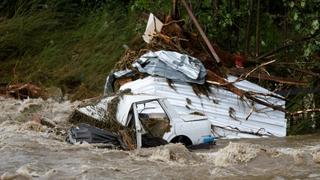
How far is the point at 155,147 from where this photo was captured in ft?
38.4

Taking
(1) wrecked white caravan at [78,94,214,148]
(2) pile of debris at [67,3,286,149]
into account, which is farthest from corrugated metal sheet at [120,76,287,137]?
(1) wrecked white caravan at [78,94,214,148]

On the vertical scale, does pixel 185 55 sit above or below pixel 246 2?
below

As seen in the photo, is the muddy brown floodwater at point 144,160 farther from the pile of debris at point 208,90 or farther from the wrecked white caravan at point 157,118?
the pile of debris at point 208,90

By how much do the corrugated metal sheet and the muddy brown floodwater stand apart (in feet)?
6.72

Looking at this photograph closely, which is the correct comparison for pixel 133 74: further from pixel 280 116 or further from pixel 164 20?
pixel 280 116

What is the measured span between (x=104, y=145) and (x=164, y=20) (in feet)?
22.6

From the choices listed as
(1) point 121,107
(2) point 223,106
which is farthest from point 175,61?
(1) point 121,107

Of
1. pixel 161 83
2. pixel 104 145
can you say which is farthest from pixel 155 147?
pixel 161 83

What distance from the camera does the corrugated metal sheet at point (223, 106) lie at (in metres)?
15.3

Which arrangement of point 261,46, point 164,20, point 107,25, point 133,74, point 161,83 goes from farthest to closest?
point 107,25
point 261,46
point 164,20
point 133,74
point 161,83

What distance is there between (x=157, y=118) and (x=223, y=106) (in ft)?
10.8

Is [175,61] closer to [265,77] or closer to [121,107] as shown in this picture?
[265,77]

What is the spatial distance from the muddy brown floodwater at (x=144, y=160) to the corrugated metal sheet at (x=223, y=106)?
205 centimetres

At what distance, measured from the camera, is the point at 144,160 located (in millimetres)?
11062
